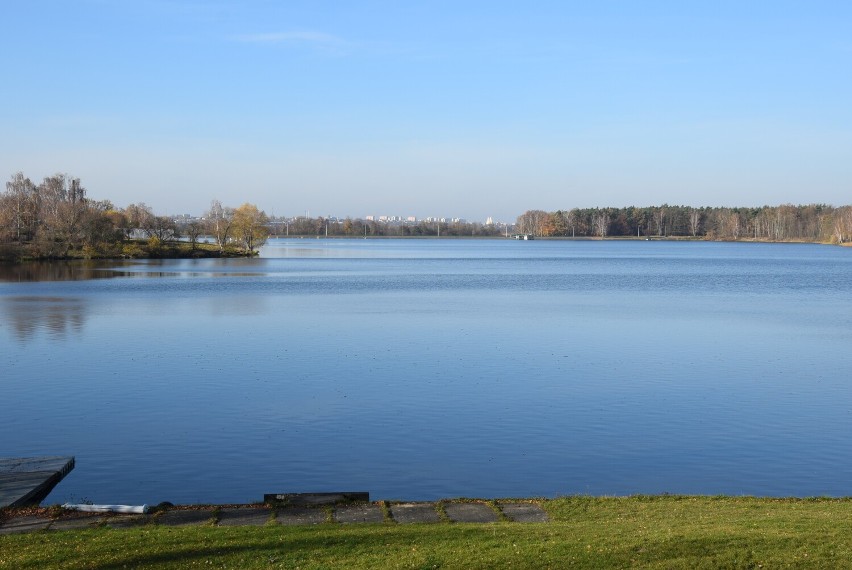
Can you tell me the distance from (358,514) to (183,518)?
206 cm

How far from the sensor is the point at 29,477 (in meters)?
12.8

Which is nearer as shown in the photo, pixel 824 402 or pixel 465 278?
pixel 824 402

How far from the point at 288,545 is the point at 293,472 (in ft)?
17.3

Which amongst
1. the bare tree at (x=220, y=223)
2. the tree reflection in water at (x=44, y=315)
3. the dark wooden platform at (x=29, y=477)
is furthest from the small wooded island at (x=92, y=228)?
the dark wooden platform at (x=29, y=477)

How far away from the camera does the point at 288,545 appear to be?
8906 mm

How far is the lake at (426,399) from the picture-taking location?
14000 millimetres

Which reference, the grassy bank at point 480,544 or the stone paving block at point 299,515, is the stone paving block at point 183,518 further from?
the stone paving block at point 299,515

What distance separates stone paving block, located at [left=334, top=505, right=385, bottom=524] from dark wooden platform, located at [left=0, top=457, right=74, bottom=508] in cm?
422

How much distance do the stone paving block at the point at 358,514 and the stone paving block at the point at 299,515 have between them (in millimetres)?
209

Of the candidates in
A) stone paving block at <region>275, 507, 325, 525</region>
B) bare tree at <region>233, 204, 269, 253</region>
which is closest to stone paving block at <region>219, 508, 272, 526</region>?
stone paving block at <region>275, 507, 325, 525</region>

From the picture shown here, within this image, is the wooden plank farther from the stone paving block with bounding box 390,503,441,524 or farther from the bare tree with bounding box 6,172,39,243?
the bare tree with bounding box 6,172,39,243

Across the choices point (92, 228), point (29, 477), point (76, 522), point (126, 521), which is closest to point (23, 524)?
point (76, 522)

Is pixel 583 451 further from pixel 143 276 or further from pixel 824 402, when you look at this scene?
pixel 143 276

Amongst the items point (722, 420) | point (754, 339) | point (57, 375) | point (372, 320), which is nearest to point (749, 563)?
point (722, 420)
